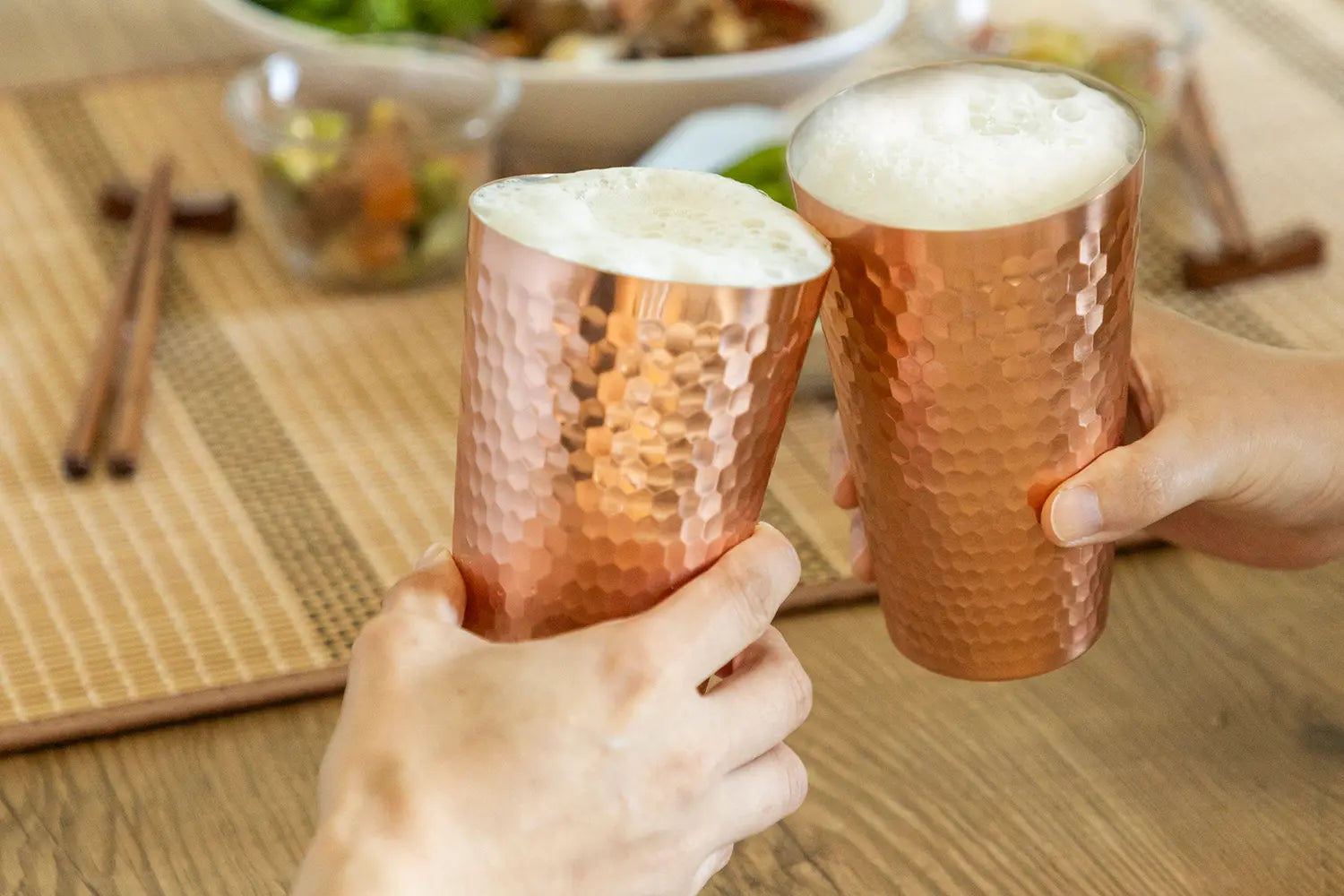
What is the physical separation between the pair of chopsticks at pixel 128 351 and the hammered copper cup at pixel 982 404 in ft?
1.76

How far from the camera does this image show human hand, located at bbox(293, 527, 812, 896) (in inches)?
19.5

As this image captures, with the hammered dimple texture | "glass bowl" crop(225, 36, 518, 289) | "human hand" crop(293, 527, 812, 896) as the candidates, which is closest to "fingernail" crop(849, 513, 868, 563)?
Result: the hammered dimple texture

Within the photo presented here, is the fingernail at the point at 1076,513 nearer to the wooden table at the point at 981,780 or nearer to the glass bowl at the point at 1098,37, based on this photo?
the wooden table at the point at 981,780

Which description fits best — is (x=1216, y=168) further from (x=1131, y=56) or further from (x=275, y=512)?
(x=275, y=512)

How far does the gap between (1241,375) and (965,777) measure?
0.75 ft

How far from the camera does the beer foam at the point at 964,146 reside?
530 millimetres

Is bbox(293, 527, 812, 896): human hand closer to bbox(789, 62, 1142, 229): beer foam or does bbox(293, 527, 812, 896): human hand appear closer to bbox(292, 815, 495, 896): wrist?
bbox(292, 815, 495, 896): wrist

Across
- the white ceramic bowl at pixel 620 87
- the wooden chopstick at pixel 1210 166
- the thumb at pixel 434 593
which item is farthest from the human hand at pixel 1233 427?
the white ceramic bowl at pixel 620 87

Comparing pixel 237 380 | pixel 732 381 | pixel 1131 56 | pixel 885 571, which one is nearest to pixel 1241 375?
pixel 885 571

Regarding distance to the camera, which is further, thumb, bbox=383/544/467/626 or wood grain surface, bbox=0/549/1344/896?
wood grain surface, bbox=0/549/1344/896

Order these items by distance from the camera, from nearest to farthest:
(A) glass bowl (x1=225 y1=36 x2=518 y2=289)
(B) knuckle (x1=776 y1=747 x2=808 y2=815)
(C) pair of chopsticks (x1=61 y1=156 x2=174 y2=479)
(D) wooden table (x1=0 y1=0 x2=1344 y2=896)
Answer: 1. (B) knuckle (x1=776 y1=747 x2=808 y2=815)
2. (D) wooden table (x1=0 y1=0 x2=1344 y2=896)
3. (C) pair of chopsticks (x1=61 y1=156 x2=174 y2=479)
4. (A) glass bowl (x1=225 y1=36 x2=518 y2=289)

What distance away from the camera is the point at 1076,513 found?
0.58 meters

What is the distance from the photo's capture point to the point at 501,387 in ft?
1.65

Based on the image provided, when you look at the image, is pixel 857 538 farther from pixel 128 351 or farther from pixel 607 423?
pixel 128 351
